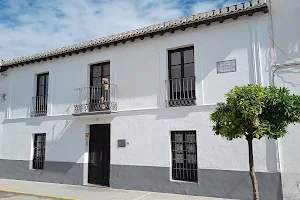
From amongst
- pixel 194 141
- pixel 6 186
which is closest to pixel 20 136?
pixel 6 186

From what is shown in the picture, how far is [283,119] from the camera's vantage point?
15.7ft

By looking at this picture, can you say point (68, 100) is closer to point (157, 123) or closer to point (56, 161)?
point (56, 161)

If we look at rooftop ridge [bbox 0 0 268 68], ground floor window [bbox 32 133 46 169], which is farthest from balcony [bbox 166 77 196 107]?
ground floor window [bbox 32 133 46 169]

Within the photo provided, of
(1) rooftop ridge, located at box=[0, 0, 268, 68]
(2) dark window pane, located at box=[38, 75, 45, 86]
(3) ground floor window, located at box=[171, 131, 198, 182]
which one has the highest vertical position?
(1) rooftop ridge, located at box=[0, 0, 268, 68]

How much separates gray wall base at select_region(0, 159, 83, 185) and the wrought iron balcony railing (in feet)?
6.97

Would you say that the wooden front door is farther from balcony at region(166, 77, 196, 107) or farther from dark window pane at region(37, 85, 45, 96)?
dark window pane at region(37, 85, 45, 96)

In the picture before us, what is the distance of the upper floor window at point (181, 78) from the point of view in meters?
8.80

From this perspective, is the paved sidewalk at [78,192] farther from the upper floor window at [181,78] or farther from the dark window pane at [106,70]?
the dark window pane at [106,70]

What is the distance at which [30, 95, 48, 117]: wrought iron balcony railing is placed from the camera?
11.9 metres

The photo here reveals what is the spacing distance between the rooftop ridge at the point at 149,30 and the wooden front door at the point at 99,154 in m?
3.24

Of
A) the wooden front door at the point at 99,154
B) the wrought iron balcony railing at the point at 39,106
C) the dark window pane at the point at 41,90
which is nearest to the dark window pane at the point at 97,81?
the wooden front door at the point at 99,154

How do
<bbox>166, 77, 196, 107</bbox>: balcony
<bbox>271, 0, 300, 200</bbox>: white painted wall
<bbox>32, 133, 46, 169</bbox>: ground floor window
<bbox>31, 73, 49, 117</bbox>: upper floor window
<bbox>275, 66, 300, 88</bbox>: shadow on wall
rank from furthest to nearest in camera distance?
1. <bbox>31, 73, 49, 117</bbox>: upper floor window
2. <bbox>32, 133, 46, 169</bbox>: ground floor window
3. <bbox>166, 77, 196, 107</bbox>: balcony
4. <bbox>275, 66, 300, 88</bbox>: shadow on wall
5. <bbox>271, 0, 300, 200</bbox>: white painted wall

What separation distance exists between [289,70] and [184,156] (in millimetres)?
3980

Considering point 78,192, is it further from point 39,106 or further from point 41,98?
point 41,98
